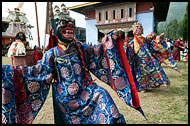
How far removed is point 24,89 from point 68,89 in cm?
53

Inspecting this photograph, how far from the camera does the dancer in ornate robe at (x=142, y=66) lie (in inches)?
173

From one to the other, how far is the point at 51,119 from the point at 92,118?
1.60 metres

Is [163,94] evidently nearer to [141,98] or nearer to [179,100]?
[179,100]

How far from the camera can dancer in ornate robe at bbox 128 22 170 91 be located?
439 centimetres

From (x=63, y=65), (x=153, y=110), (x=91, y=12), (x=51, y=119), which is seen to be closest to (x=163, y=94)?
(x=153, y=110)

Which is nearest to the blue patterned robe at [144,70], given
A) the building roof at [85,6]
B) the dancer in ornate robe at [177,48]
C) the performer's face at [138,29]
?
the performer's face at [138,29]

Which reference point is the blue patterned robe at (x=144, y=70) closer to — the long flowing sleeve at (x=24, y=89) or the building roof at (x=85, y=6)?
the long flowing sleeve at (x=24, y=89)

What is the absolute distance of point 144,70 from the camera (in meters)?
4.43

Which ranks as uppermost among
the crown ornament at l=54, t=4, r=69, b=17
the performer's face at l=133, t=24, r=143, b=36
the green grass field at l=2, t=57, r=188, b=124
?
the performer's face at l=133, t=24, r=143, b=36

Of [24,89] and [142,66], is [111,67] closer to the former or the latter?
[24,89]

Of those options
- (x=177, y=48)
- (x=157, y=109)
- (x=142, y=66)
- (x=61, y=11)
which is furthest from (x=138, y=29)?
(x=177, y=48)

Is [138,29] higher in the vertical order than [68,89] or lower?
higher

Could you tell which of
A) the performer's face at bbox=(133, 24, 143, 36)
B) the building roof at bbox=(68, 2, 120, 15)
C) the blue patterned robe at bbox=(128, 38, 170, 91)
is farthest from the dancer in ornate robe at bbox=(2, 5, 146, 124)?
the building roof at bbox=(68, 2, 120, 15)

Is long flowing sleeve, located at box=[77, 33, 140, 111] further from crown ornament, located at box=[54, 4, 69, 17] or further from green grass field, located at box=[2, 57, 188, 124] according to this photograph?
green grass field, located at box=[2, 57, 188, 124]
